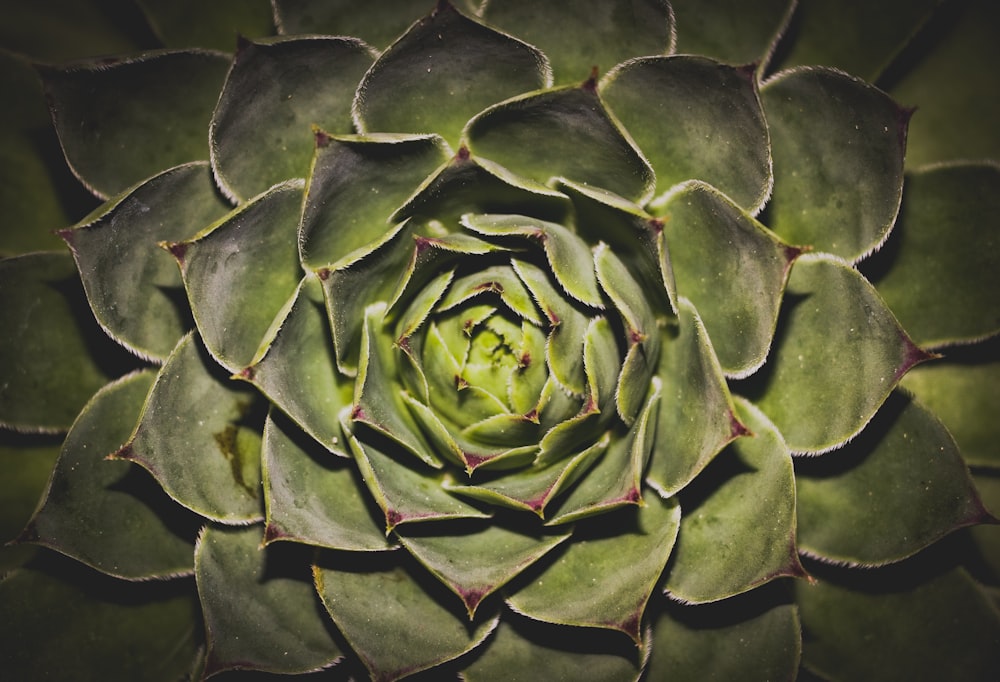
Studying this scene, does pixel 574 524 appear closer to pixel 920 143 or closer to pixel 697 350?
pixel 697 350

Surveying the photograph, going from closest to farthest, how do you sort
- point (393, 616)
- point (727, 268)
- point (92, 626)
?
point (727, 268) < point (393, 616) < point (92, 626)

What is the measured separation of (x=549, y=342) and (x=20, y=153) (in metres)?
1.26

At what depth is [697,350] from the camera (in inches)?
54.5

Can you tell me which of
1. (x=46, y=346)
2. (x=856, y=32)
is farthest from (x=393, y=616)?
(x=856, y=32)

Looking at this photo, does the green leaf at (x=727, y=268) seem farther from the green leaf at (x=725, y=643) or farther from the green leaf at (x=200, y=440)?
the green leaf at (x=200, y=440)

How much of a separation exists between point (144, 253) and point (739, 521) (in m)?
1.23

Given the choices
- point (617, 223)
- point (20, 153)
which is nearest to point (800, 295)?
point (617, 223)

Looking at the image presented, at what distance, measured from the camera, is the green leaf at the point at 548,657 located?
1496 millimetres

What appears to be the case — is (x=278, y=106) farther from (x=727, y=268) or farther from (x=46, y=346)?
(x=727, y=268)

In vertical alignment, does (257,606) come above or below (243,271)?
below

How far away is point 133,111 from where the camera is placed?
154 cm

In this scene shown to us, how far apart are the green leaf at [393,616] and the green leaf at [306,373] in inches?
9.4

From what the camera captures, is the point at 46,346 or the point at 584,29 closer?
the point at 584,29

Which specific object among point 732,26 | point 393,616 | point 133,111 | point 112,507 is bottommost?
point 112,507
